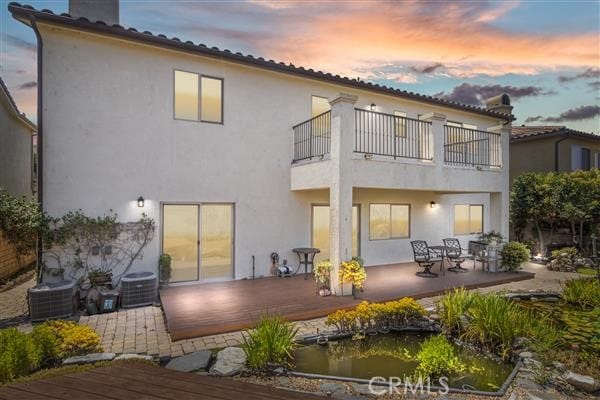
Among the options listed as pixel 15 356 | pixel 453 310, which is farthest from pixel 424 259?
pixel 15 356

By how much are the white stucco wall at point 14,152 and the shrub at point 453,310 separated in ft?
46.0

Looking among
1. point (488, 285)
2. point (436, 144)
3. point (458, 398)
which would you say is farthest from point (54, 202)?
point (488, 285)

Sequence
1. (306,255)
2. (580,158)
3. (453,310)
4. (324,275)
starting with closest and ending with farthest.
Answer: (453,310) < (324,275) < (306,255) < (580,158)

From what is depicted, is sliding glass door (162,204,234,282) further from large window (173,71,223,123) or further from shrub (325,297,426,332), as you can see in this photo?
shrub (325,297,426,332)

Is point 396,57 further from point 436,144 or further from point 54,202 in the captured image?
point 54,202

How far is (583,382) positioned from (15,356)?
7090 mm

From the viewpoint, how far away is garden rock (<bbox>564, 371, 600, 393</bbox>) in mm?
3982

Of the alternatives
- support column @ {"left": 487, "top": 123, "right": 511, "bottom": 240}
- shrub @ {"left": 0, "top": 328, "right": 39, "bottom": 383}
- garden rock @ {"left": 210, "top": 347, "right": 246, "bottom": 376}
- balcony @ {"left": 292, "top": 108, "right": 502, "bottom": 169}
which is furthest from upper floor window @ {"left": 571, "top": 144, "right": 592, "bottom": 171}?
shrub @ {"left": 0, "top": 328, "right": 39, "bottom": 383}

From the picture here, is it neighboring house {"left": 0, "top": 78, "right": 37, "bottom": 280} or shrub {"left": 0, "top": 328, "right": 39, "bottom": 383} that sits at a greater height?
neighboring house {"left": 0, "top": 78, "right": 37, "bottom": 280}

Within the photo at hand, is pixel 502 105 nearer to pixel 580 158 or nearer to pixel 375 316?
pixel 580 158

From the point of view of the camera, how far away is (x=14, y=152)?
12930 millimetres

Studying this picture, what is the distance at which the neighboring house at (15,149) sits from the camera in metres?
11.4

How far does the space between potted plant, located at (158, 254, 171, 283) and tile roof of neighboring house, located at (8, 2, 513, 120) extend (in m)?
5.43

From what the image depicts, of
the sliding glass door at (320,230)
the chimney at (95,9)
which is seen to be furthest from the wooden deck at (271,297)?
the chimney at (95,9)
